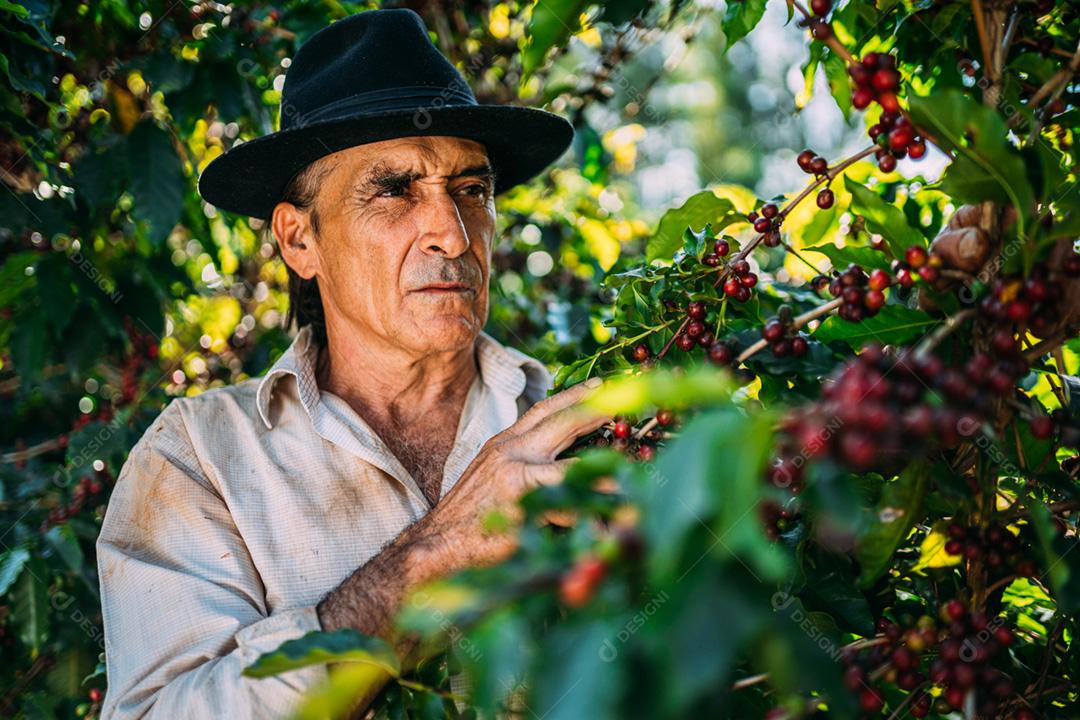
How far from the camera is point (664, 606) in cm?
72

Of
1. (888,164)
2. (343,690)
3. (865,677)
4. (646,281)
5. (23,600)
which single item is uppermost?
(888,164)

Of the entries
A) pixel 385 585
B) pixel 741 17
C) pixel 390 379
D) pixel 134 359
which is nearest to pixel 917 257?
pixel 741 17

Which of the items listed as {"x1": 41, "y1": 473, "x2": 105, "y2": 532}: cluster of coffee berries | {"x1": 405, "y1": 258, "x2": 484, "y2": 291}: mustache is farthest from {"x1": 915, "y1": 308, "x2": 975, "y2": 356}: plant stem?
{"x1": 41, "y1": 473, "x2": 105, "y2": 532}: cluster of coffee berries

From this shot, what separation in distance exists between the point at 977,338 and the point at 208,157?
9.48ft

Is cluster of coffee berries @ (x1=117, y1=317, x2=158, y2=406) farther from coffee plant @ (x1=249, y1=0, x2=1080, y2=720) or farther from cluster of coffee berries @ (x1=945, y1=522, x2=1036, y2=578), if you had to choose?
cluster of coffee berries @ (x1=945, y1=522, x2=1036, y2=578)

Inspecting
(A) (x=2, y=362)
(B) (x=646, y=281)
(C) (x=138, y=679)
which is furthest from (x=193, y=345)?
(B) (x=646, y=281)

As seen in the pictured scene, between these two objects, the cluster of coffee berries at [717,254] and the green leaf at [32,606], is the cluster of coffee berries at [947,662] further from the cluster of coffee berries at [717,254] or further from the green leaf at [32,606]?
the green leaf at [32,606]

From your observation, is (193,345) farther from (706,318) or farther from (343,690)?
(343,690)

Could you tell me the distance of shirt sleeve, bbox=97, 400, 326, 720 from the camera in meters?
1.54

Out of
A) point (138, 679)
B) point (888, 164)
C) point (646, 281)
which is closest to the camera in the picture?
point (888, 164)

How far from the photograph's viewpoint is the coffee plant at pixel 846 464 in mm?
713

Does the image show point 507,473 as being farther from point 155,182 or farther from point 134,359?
point 134,359

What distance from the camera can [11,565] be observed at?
6.95ft

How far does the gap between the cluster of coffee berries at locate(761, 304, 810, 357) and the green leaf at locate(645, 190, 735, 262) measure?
17.2 inches
